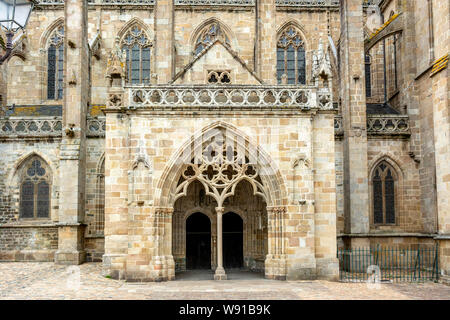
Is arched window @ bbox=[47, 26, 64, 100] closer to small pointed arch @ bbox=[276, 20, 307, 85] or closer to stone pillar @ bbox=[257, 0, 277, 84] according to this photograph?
small pointed arch @ bbox=[276, 20, 307, 85]

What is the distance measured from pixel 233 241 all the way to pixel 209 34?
12.6 m

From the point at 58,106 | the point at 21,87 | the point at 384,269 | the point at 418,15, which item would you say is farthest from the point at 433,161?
the point at 21,87

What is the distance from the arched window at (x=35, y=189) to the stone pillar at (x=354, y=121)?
13.4m

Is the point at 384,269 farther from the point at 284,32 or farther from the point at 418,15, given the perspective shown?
the point at 284,32

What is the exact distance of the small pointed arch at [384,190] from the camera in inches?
840

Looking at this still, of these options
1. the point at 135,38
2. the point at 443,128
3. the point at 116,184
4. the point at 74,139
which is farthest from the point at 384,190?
the point at 135,38

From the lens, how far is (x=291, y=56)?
26719 mm

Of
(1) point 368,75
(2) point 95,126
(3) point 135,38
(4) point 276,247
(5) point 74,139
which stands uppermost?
(3) point 135,38

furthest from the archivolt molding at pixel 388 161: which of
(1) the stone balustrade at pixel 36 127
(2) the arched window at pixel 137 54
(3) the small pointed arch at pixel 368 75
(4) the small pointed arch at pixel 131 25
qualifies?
(4) the small pointed arch at pixel 131 25

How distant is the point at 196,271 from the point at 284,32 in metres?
15.0

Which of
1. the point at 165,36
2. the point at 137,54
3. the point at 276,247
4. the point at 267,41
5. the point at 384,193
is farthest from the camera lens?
the point at 137,54

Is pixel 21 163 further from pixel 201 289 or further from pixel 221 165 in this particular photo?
pixel 201 289

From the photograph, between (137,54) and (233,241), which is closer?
(233,241)

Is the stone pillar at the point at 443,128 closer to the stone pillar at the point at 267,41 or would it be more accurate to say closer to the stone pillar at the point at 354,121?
the stone pillar at the point at 354,121
